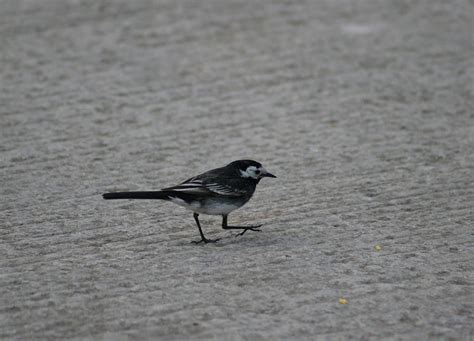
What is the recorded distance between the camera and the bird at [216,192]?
19.7 ft

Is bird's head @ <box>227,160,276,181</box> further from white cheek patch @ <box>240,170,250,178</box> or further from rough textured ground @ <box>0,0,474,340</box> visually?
rough textured ground @ <box>0,0,474,340</box>

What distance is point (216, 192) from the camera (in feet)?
19.9

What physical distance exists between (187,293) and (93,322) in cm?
65

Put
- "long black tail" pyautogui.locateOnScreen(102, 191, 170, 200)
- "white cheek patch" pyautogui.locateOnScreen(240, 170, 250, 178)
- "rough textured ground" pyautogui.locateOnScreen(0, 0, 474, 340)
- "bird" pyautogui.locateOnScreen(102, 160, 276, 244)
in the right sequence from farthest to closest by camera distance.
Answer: "white cheek patch" pyautogui.locateOnScreen(240, 170, 250, 178) → "bird" pyautogui.locateOnScreen(102, 160, 276, 244) → "long black tail" pyautogui.locateOnScreen(102, 191, 170, 200) → "rough textured ground" pyautogui.locateOnScreen(0, 0, 474, 340)

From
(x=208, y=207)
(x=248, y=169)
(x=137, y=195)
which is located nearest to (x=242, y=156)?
(x=248, y=169)

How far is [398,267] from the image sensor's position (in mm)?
5691

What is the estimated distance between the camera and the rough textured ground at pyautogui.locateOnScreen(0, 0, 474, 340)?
5.11m

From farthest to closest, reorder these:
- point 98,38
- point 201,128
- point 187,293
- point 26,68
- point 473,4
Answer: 1. point 473,4
2. point 98,38
3. point 26,68
4. point 201,128
5. point 187,293

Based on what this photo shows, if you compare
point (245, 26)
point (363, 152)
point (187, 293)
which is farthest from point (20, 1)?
point (187, 293)

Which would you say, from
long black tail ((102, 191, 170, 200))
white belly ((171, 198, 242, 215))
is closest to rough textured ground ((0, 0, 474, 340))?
white belly ((171, 198, 242, 215))

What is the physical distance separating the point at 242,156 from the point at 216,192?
5.52ft

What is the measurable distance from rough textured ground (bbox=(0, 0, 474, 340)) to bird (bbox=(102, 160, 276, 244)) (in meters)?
0.27

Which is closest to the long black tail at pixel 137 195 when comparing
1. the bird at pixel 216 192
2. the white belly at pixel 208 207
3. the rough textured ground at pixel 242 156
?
the bird at pixel 216 192

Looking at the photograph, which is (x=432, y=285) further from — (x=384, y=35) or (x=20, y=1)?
(x=20, y=1)
